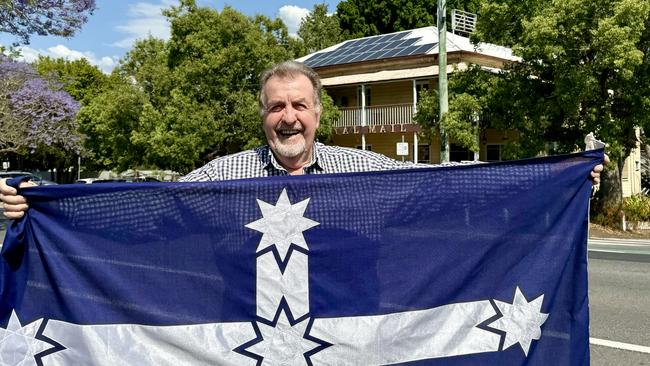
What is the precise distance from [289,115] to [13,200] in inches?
59.9

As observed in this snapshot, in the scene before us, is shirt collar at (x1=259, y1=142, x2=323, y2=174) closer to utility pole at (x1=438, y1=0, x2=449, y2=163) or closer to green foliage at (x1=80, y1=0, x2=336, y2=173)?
utility pole at (x1=438, y1=0, x2=449, y2=163)

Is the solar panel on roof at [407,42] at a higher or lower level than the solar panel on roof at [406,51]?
higher

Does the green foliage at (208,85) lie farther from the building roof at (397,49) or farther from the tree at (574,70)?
the tree at (574,70)

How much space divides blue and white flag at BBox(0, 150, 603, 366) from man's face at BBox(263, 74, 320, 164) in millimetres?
220

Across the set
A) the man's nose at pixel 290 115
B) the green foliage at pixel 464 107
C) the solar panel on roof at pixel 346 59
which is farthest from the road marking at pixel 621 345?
the solar panel on roof at pixel 346 59

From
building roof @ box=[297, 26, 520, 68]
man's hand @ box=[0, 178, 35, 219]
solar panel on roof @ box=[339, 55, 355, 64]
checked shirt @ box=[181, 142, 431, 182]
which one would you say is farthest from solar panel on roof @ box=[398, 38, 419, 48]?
man's hand @ box=[0, 178, 35, 219]

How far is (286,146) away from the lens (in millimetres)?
3611

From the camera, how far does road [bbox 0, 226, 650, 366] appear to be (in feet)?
19.9

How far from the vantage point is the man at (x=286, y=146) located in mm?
3576

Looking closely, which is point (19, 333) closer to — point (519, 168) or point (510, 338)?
point (510, 338)

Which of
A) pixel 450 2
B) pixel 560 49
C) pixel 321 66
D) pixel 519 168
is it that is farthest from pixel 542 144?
pixel 450 2

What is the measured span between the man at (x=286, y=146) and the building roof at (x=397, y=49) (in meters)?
25.7

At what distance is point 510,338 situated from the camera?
350 centimetres

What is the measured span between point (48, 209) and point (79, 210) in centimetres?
16
